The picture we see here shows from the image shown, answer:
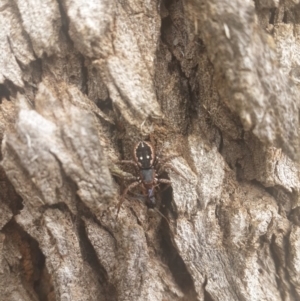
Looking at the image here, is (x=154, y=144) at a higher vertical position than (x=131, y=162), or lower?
higher

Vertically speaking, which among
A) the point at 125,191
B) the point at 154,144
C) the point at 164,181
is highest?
the point at 154,144

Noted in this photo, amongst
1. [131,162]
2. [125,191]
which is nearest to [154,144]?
[131,162]

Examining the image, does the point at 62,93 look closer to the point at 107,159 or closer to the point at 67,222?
the point at 107,159

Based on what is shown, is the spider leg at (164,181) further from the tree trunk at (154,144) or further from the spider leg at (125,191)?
the spider leg at (125,191)

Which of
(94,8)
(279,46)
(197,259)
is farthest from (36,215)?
(279,46)

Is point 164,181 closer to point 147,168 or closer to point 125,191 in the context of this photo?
point 147,168

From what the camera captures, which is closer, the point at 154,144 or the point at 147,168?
the point at 154,144
